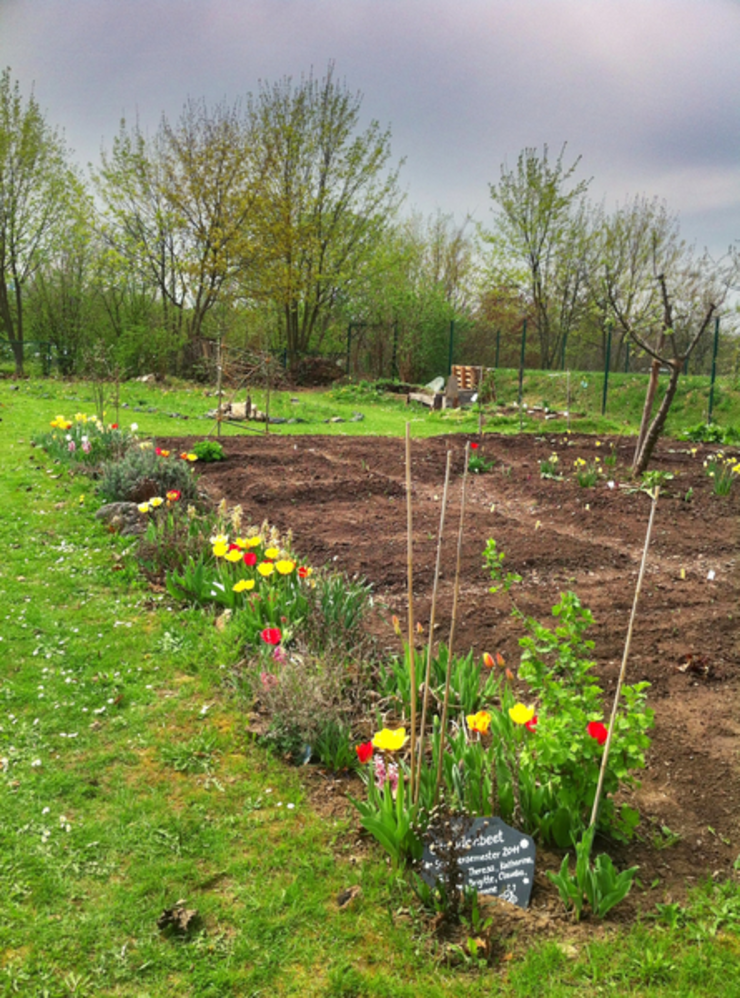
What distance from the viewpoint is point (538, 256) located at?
23922 mm

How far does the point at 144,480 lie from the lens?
5.96m

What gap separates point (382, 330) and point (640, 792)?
2142 cm

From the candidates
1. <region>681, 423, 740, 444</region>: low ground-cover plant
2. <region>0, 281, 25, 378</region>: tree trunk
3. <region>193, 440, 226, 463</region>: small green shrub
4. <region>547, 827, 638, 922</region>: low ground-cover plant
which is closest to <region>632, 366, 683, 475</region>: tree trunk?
<region>681, 423, 740, 444</region>: low ground-cover plant

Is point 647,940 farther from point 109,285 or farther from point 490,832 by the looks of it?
point 109,285

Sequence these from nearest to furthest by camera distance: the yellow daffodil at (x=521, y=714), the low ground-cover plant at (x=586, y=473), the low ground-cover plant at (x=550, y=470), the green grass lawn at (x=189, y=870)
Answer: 1. the green grass lawn at (x=189, y=870)
2. the yellow daffodil at (x=521, y=714)
3. the low ground-cover plant at (x=586, y=473)
4. the low ground-cover plant at (x=550, y=470)

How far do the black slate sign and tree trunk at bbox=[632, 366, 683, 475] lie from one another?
A: 6.29 meters

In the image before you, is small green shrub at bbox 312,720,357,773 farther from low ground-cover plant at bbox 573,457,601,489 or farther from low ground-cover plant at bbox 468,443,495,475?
low ground-cover plant at bbox 468,443,495,475

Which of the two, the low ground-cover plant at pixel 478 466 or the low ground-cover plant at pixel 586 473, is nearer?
the low ground-cover plant at pixel 586 473

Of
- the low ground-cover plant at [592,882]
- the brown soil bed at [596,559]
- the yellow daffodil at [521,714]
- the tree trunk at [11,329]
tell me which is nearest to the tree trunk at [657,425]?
the brown soil bed at [596,559]

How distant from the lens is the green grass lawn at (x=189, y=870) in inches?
71.7

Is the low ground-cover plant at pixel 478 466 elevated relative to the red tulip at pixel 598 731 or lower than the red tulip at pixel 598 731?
elevated

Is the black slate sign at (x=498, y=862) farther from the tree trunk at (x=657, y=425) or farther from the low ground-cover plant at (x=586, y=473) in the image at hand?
the tree trunk at (x=657, y=425)

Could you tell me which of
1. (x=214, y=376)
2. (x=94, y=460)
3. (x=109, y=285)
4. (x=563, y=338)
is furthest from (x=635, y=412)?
(x=109, y=285)

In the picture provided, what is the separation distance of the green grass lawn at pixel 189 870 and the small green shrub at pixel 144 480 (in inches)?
87.5
